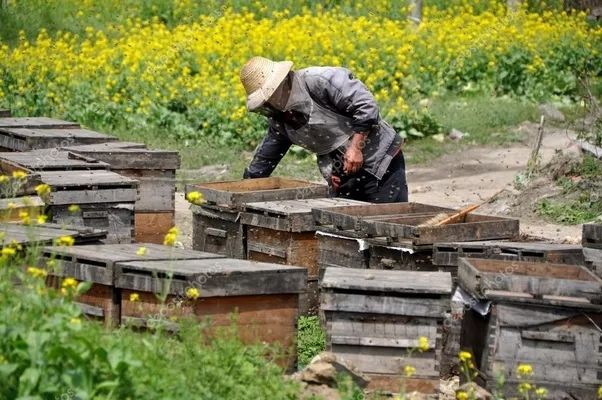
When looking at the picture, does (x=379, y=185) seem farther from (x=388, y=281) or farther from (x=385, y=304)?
(x=385, y=304)

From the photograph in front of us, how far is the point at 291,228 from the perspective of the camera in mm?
8906

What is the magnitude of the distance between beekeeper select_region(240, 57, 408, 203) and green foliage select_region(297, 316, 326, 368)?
1.48m

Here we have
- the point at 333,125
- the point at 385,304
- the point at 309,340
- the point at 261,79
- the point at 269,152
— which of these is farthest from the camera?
the point at 269,152

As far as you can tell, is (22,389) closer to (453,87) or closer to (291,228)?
(291,228)

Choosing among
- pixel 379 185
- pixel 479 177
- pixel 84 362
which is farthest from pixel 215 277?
pixel 479 177

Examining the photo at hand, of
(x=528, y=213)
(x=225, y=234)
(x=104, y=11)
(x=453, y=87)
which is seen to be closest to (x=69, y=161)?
(x=225, y=234)

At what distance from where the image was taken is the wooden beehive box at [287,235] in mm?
8930

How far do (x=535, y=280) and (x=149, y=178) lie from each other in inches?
179

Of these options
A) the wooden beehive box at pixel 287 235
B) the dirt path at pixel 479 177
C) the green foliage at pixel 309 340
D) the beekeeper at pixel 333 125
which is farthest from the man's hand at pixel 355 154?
the dirt path at pixel 479 177

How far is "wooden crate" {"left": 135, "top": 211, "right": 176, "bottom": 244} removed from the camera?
10.5 meters

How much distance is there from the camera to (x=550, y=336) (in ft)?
21.9

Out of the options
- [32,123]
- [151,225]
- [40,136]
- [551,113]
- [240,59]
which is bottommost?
[151,225]

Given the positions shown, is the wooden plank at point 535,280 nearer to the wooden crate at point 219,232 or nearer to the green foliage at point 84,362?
the green foliage at point 84,362

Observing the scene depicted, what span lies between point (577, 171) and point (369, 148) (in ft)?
15.7
